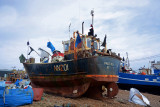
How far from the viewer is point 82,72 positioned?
8344 millimetres

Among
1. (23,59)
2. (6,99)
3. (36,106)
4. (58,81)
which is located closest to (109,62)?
(58,81)

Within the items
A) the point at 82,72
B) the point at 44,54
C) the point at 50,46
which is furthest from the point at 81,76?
the point at 44,54

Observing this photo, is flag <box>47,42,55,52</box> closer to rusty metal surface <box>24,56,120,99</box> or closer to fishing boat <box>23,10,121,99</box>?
fishing boat <box>23,10,121,99</box>

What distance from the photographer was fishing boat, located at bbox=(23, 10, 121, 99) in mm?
8148

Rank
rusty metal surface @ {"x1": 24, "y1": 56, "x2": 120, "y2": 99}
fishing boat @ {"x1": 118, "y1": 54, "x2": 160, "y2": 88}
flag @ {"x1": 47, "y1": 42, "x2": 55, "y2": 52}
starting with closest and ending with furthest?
rusty metal surface @ {"x1": 24, "y1": 56, "x2": 120, "y2": 99} → flag @ {"x1": 47, "y1": 42, "x2": 55, "y2": 52} → fishing boat @ {"x1": 118, "y1": 54, "x2": 160, "y2": 88}

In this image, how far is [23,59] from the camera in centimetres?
1391

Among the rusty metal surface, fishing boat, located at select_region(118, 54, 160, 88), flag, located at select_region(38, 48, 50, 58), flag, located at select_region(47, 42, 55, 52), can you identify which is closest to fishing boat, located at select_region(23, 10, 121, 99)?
the rusty metal surface

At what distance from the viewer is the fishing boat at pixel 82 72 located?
26.7ft

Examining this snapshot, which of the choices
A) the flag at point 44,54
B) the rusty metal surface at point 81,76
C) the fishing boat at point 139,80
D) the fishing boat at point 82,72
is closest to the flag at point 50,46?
the flag at point 44,54

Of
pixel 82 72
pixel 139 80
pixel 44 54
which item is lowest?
pixel 139 80

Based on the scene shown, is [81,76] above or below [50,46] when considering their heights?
below

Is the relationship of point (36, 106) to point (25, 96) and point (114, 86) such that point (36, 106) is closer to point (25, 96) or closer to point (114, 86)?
point (25, 96)

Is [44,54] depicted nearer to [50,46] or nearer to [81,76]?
[50,46]

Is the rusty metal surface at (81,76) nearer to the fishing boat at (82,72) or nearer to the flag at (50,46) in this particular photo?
the fishing boat at (82,72)
